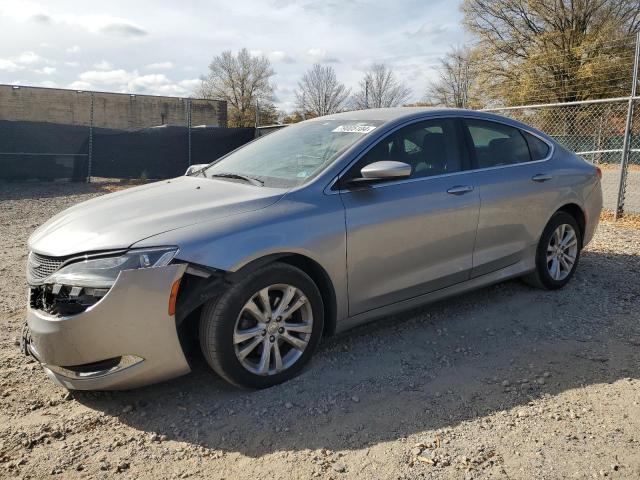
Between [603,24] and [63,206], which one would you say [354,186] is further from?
[603,24]

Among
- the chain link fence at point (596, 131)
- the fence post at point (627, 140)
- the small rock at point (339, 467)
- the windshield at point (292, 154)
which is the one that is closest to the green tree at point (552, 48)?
→ the chain link fence at point (596, 131)

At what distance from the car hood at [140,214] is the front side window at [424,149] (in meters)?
0.86

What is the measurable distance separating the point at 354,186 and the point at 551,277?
2.35m

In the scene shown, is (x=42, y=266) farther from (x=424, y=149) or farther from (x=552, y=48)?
(x=552, y=48)

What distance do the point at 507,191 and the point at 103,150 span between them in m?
13.9

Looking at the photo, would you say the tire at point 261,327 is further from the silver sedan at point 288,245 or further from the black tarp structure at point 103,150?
the black tarp structure at point 103,150

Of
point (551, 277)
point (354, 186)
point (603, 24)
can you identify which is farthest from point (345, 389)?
point (603, 24)

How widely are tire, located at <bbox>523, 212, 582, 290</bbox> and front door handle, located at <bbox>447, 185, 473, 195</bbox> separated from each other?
42.3 inches

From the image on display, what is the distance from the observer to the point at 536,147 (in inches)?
183

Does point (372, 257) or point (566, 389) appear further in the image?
point (372, 257)

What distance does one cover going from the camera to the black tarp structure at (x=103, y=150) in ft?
46.4

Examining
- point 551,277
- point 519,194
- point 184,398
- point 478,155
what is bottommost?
point 184,398

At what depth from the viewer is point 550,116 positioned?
16281mm

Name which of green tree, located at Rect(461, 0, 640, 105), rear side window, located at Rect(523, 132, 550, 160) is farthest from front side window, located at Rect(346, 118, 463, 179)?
green tree, located at Rect(461, 0, 640, 105)
